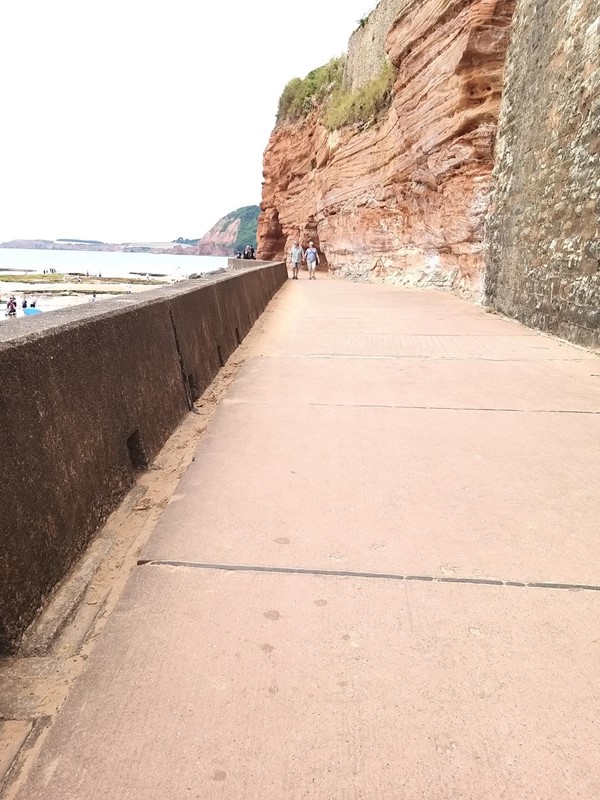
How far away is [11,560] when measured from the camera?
1.55 meters

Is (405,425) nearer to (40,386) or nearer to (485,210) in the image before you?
(40,386)

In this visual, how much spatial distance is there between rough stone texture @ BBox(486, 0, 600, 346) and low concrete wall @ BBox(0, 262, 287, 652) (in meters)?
5.01

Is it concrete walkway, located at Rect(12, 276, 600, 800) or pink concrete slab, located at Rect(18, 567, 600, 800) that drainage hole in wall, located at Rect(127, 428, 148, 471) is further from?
pink concrete slab, located at Rect(18, 567, 600, 800)

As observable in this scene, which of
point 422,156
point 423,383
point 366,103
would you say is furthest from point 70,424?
point 366,103

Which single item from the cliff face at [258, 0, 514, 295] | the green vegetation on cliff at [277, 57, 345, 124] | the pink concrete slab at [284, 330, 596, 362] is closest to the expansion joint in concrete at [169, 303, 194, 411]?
the pink concrete slab at [284, 330, 596, 362]

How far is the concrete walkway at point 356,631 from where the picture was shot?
126 centimetres

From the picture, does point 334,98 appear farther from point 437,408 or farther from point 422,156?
point 437,408

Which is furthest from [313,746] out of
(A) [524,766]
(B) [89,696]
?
(B) [89,696]

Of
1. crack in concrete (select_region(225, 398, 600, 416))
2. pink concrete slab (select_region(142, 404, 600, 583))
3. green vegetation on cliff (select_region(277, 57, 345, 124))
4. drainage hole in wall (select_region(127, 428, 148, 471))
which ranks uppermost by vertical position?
green vegetation on cliff (select_region(277, 57, 345, 124))

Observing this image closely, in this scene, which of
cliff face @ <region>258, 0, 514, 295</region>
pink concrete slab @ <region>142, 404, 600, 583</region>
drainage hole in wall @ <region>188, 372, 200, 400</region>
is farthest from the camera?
cliff face @ <region>258, 0, 514, 295</region>

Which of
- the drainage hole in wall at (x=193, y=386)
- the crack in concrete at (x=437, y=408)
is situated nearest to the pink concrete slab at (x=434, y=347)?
the crack in concrete at (x=437, y=408)

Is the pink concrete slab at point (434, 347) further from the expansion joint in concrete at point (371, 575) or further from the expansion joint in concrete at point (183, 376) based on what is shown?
the expansion joint in concrete at point (371, 575)

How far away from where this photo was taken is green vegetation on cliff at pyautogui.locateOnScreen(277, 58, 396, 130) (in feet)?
61.4

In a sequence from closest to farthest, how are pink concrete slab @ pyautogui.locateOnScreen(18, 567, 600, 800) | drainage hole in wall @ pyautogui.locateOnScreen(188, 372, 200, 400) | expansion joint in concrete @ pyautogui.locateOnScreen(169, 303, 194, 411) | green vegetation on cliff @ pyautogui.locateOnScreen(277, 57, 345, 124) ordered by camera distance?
pink concrete slab @ pyautogui.locateOnScreen(18, 567, 600, 800) < expansion joint in concrete @ pyautogui.locateOnScreen(169, 303, 194, 411) < drainage hole in wall @ pyautogui.locateOnScreen(188, 372, 200, 400) < green vegetation on cliff @ pyautogui.locateOnScreen(277, 57, 345, 124)
